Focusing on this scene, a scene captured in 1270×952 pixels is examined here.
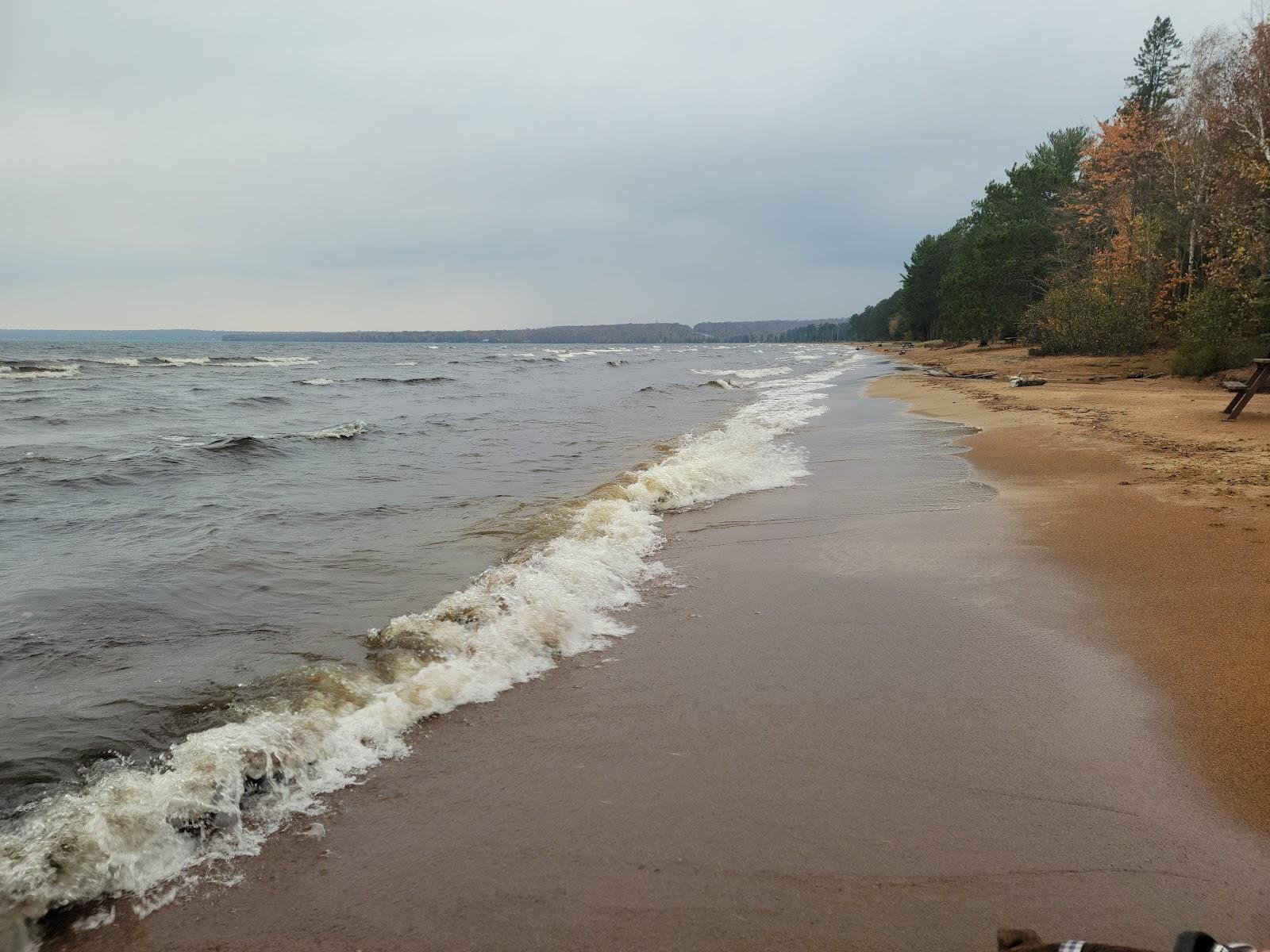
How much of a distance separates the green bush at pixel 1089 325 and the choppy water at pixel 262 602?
1913 centimetres

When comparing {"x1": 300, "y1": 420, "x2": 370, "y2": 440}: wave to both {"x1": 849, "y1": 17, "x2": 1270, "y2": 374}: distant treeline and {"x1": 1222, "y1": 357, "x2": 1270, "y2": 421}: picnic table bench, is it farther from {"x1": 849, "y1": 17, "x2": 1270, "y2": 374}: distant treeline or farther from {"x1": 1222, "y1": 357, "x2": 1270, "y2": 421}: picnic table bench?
{"x1": 849, "y1": 17, "x2": 1270, "y2": 374}: distant treeline

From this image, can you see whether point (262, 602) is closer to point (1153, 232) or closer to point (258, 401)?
point (258, 401)

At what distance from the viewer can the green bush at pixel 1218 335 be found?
696 inches

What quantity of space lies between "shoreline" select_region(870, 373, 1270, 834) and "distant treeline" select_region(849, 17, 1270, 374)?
1023 cm

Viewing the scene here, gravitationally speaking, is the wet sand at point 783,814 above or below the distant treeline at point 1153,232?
below

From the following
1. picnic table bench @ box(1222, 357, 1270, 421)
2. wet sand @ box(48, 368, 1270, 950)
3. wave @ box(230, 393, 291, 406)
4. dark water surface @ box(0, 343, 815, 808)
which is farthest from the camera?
wave @ box(230, 393, 291, 406)

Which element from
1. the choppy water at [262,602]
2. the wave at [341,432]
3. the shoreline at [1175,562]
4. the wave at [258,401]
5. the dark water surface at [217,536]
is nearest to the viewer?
the choppy water at [262,602]

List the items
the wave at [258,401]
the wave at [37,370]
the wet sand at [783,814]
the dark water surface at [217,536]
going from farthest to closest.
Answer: the wave at [37,370] < the wave at [258,401] < the dark water surface at [217,536] < the wet sand at [783,814]

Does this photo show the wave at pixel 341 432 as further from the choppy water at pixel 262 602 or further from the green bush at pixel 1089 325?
the green bush at pixel 1089 325

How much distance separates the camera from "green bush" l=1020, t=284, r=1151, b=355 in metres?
25.8

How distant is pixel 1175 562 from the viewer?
5.08 meters

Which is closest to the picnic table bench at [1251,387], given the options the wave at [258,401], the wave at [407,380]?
the wave at [258,401]

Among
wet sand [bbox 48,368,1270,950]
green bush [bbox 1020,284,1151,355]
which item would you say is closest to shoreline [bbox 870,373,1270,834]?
wet sand [bbox 48,368,1270,950]

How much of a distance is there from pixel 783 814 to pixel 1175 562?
4.09m
